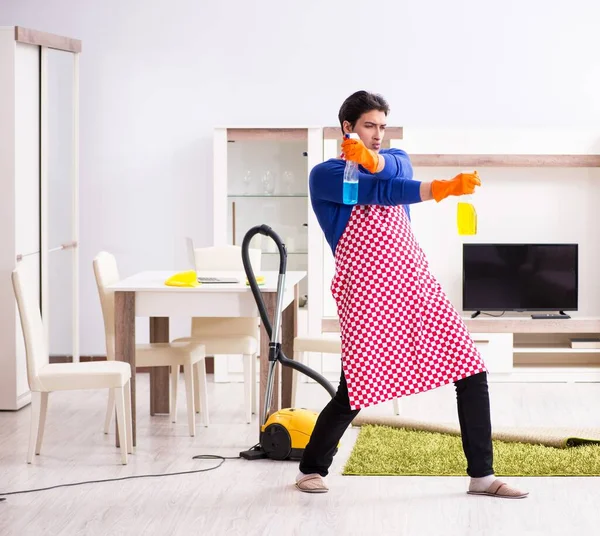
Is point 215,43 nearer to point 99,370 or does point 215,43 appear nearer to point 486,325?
point 486,325

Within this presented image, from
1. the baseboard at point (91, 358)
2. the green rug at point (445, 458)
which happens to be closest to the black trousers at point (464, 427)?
the green rug at point (445, 458)

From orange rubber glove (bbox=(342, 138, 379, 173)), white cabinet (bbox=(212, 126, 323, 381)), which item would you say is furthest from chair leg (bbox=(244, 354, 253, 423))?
orange rubber glove (bbox=(342, 138, 379, 173))

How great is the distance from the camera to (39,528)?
3.18 metres

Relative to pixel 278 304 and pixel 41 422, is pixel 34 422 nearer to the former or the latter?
pixel 41 422

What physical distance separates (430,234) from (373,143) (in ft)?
10.2

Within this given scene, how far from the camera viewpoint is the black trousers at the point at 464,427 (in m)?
3.32

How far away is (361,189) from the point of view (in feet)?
10.6

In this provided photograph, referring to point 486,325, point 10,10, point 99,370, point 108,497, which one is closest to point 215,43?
point 10,10

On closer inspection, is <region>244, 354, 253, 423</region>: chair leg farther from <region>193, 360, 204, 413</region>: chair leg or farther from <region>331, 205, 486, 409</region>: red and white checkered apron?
<region>331, 205, 486, 409</region>: red and white checkered apron

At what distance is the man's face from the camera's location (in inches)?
129

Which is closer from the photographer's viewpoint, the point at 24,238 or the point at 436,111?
the point at 24,238

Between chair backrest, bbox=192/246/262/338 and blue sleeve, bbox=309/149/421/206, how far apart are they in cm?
175

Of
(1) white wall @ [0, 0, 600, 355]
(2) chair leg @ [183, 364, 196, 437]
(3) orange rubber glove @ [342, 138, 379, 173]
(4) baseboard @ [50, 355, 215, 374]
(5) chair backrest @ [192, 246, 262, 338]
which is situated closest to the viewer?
(3) orange rubber glove @ [342, 138, 379, 173]

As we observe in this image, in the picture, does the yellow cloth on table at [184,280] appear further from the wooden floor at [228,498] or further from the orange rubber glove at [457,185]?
the orange rubber glove at [457,185]
